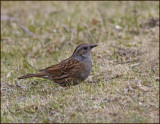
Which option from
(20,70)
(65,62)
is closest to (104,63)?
(65,62)

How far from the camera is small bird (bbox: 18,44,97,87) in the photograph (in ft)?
19.9

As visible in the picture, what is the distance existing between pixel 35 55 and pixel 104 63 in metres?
A: 2.12

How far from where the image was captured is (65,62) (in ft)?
20.8

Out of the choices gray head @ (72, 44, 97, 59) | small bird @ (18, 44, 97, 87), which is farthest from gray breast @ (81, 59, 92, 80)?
gray head @ (72, 44, 97, 59)

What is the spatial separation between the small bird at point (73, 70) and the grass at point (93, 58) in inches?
6.0

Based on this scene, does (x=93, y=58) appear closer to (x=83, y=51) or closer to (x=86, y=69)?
(x=83, y=51)

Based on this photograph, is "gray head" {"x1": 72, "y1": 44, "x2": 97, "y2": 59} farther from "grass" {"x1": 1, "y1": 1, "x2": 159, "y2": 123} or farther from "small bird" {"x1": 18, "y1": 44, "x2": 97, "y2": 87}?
"grass" {"x1": 1, "y1": 1, "x2": 159, "y2": 123}

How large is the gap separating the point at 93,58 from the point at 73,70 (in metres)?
1.56

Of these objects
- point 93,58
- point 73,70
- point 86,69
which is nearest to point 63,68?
point 73,70

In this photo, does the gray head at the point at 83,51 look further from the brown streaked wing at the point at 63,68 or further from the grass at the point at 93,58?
the grass at the point at 93,58

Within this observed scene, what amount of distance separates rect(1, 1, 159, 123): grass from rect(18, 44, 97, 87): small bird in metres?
0.15

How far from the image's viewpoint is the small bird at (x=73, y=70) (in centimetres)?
606

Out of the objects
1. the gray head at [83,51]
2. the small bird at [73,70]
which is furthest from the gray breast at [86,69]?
the gray head at [83,51]

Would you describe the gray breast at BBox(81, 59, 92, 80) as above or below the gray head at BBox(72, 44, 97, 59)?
below
